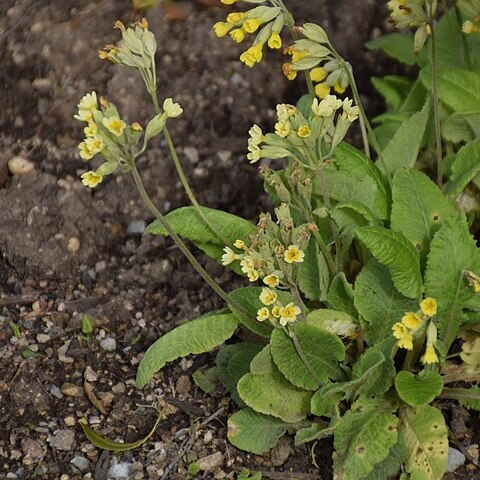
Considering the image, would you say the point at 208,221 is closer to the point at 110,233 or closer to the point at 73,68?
the point at 110,233

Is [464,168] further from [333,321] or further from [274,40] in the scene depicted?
[274,40]

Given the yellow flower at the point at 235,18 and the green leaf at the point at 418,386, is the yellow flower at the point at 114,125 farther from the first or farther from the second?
the green leaf at the point at 418,386

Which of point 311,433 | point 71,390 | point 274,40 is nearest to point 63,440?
point 71,390

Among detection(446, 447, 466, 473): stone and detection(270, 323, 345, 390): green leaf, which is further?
detection(446, 447, 466, 473): stone

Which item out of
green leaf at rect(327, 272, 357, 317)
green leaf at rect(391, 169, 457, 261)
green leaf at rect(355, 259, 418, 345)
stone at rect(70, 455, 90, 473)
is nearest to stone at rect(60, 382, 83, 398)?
stone at rect(70, 455, 90, 473)

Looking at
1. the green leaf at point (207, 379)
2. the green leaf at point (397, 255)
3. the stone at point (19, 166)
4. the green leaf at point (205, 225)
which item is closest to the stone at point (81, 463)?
the green leaf at point (207, 379)

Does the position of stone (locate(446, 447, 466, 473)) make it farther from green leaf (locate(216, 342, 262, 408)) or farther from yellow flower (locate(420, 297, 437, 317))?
yellow flower (locate(420, 297, 437, 317))
